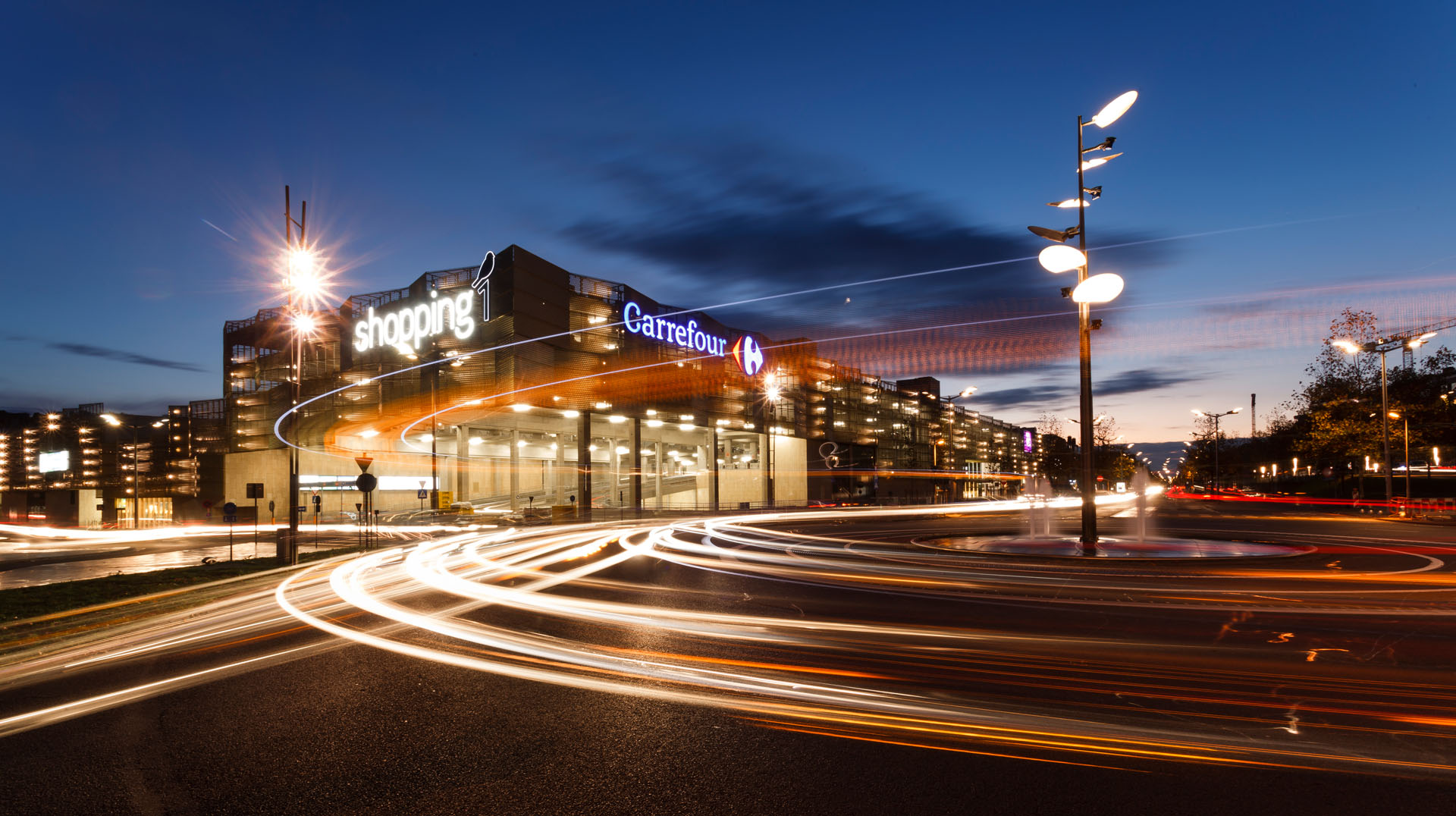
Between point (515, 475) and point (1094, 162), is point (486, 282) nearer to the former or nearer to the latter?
point (515, 475)

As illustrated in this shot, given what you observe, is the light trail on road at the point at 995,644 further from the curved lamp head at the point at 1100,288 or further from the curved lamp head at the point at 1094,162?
Result: the curved lamp head at the point at 1094,162

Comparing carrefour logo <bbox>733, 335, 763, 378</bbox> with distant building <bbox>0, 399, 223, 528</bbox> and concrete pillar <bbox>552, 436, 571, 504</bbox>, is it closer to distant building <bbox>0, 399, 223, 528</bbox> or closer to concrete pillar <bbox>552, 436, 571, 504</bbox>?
concrete pillar <bbox>552, 436, 571, 504</bbox>

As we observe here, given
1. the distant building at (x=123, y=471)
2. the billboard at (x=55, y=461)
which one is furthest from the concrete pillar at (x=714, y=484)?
the billboard at (x=55, y=461)

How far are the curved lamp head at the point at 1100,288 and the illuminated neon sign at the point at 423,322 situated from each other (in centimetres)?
4604

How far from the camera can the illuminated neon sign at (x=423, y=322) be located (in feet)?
182

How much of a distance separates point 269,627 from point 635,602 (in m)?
5.29

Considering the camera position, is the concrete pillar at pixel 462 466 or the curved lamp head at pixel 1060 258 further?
the concrete pillar at pixel 462 466

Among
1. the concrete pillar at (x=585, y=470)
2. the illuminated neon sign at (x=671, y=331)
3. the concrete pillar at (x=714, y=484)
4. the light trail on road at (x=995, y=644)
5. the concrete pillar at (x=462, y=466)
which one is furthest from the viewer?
the concrete pillar at (x=714, y=484)

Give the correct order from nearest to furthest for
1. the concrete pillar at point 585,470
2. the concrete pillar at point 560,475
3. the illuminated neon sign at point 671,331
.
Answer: the concrete pillar at point 585,470, the illuminated neon sign at point 671,331, the concrete pillar at point 560,475

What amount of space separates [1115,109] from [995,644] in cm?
1359

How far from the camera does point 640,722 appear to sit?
6.36m

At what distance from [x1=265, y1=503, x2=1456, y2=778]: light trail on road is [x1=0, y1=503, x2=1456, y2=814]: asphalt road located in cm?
7

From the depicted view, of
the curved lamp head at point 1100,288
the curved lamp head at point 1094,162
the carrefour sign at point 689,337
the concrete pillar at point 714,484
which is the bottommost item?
the concrete pillar at point 714,484

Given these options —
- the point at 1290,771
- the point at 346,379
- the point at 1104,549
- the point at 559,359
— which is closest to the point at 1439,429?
the point at 1104,549
